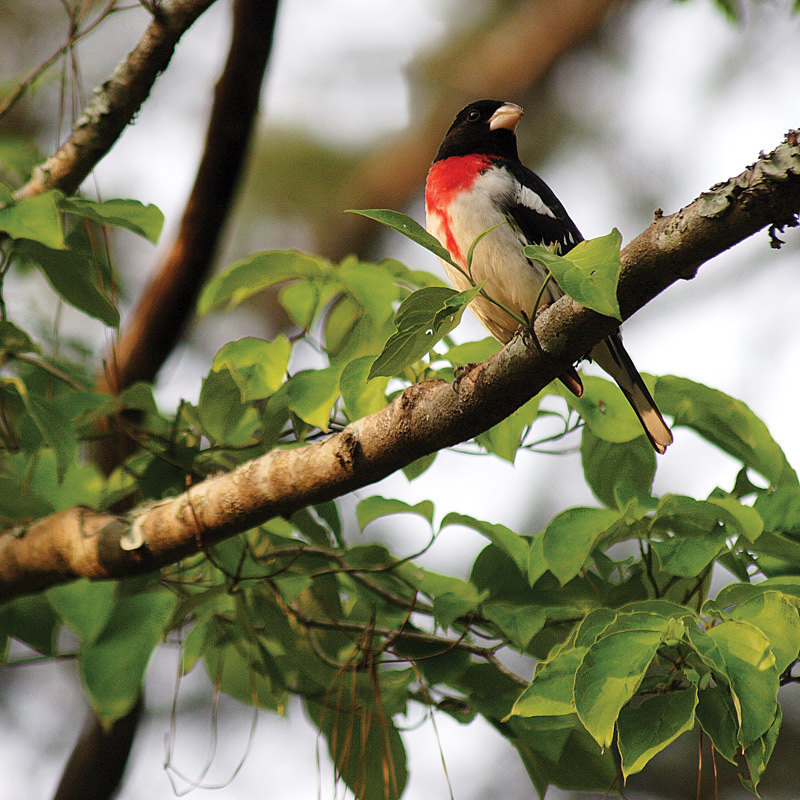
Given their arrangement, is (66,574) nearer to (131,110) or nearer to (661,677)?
(131,110)

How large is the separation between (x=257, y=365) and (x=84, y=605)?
2.42 feet

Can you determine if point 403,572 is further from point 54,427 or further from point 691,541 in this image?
point 54,427

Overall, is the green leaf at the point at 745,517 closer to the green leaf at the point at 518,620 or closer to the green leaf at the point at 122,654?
the green leaf at the point at 518,620

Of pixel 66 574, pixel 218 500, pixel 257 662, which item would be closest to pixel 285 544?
pixel 218 500

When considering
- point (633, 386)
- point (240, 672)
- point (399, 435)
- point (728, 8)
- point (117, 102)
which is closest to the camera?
point (399, 435)

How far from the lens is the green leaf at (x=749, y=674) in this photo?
1220 mm

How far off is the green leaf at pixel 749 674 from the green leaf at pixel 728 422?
0.57m

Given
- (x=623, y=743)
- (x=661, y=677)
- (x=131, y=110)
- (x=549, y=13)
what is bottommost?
(x=623, y=743)

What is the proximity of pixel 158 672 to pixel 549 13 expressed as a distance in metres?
5.17

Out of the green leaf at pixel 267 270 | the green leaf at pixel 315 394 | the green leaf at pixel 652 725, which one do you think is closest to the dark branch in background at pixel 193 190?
the green leaf at pixel 267 270

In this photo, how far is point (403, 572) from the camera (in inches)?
77.6

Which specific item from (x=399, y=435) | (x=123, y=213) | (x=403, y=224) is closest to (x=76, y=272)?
(x=123, y=213)

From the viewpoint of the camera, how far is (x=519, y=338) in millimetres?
1435

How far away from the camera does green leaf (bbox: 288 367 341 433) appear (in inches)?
71.1
